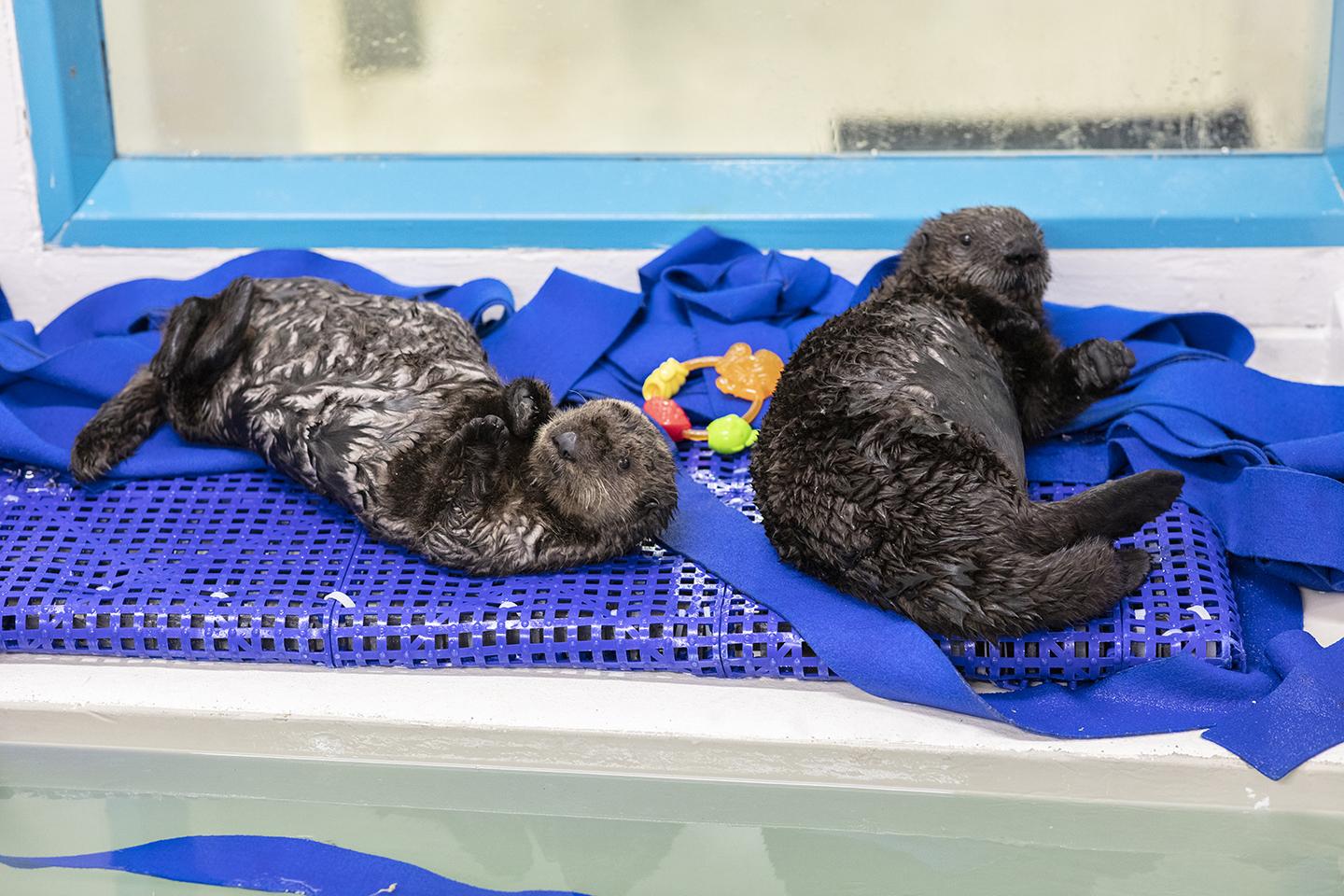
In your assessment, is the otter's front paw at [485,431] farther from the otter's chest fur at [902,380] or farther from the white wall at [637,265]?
the white wall at [637,265]

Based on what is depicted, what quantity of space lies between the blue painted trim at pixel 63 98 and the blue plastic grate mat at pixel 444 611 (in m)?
1.36

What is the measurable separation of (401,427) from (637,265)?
1172 mm

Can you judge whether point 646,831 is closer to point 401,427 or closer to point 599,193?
point 401,427

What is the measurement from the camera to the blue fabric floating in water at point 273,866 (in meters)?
2.61

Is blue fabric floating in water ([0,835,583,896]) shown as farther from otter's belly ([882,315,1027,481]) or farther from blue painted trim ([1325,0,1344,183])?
blue painted trim ([1325,0,1344,183])

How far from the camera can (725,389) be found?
143 inches

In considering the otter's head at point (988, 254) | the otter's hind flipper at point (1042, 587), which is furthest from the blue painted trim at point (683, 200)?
the otter's hind flipper at point (1042, 587)

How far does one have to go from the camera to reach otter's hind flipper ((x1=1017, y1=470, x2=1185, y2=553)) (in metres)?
2.68

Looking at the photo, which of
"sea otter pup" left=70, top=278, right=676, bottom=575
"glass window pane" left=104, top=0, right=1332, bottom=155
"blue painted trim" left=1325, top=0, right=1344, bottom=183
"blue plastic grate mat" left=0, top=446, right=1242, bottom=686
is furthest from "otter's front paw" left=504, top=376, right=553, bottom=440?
"blue painted trim" left=1325, top=0, right=1344, bottom=183

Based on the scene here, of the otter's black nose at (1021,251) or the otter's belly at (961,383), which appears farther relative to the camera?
the otter's black nose at (1021,251)

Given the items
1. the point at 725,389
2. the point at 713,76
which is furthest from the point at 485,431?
the point at 713,76

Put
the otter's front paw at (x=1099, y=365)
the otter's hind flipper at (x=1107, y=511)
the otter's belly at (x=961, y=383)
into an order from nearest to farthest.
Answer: the otter's hind flipper at (x=1107, y=511), the otter's belly at (x=961, y=383), the otter's front paw at (x=1099, y=365)

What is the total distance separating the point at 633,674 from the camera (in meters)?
2.87

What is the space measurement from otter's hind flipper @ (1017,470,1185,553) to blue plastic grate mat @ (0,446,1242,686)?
0.18 m
